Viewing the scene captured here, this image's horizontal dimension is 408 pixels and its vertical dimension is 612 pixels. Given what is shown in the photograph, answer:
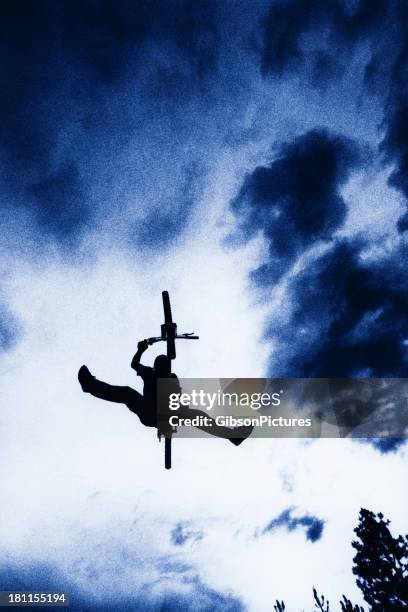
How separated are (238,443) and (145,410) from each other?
1.63 m

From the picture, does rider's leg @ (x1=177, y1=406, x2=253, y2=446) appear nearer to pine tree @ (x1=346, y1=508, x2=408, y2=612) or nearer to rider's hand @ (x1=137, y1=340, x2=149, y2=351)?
rider's hand @ (x1=137, y1=340, x2=149, y2=351)

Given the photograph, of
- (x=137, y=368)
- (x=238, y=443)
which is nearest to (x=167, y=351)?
(x=137, y=368)

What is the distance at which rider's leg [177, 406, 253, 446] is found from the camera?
6.57m

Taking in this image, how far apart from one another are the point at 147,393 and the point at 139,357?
0.60 metres

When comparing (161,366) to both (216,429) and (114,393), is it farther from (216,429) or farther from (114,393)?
(216,429)

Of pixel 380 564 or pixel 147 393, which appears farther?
pixel 380 564

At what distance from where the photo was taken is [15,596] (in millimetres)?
12164

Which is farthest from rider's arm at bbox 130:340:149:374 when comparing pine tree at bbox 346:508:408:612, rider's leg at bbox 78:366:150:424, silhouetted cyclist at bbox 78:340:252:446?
pine tree at bbox 346:508:408:612

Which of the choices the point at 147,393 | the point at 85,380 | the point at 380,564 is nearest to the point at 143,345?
the point at 147,393

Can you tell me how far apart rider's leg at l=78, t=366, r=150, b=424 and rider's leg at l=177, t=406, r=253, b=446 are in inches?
27.0

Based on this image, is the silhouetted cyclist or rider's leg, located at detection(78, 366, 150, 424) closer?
the silhouetted cyclist

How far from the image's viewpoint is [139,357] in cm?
670

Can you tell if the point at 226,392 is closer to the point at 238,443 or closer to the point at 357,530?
the point at 238,443

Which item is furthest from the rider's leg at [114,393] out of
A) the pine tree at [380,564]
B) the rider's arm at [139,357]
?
the pine tree at [380,564]
